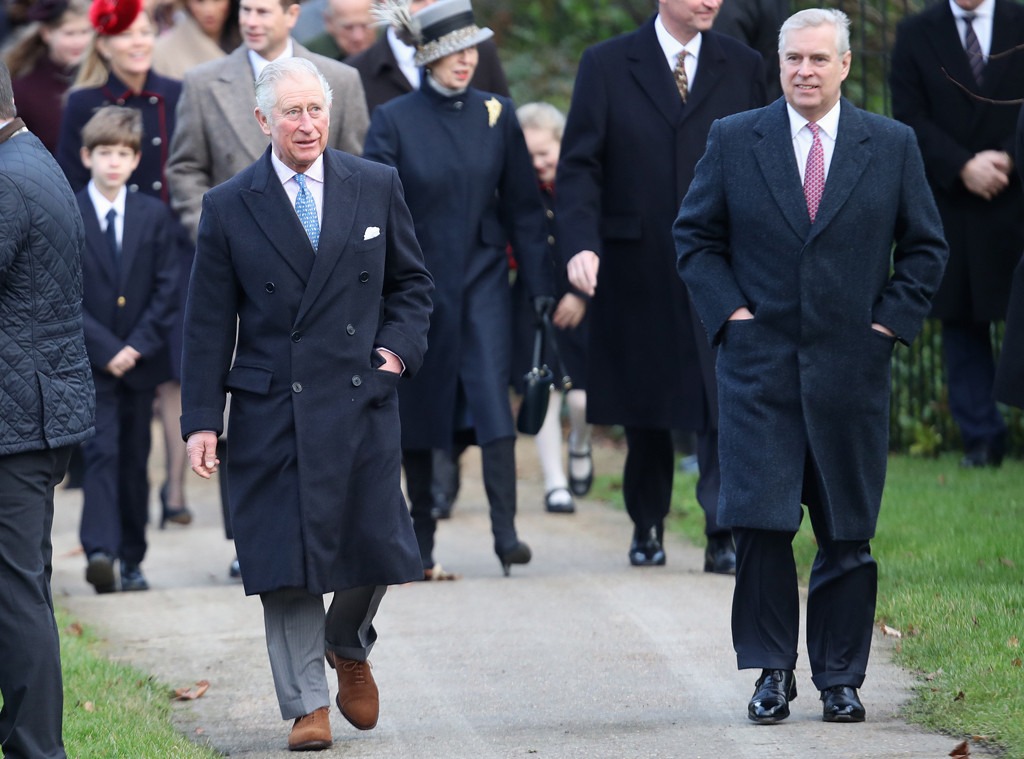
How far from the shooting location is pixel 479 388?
7.96 meters

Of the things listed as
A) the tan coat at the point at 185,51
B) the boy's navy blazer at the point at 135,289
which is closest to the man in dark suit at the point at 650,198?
the boy's navy blazer at the point at 135,289

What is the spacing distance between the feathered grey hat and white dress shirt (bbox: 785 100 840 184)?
2593mm

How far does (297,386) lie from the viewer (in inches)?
215

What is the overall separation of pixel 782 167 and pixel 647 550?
117 inches

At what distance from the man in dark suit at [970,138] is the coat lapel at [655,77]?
1818 mm

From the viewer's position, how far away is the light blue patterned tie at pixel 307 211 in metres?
5.56

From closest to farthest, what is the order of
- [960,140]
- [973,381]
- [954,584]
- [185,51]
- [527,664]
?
[527,664], [954,584], [960,140], [973,381], [185,51]

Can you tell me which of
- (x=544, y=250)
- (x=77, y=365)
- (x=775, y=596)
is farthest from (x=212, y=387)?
(x=544, y=250)

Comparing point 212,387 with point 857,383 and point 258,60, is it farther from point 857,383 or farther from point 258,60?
point 258,60

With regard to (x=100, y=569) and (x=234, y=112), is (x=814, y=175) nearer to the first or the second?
(x=234, y=112)

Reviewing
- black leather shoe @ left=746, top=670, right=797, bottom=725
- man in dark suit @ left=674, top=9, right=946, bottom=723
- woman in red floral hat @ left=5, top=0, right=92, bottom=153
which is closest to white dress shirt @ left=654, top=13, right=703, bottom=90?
man in dark suit @ left=674, top=9, right=946, bottom=723

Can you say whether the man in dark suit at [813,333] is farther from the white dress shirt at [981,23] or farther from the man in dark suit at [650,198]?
the white dress shirt at [981,23]

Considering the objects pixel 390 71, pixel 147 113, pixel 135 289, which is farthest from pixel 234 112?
pixel 390 71

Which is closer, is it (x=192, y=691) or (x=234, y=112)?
(x=192, y=691)
